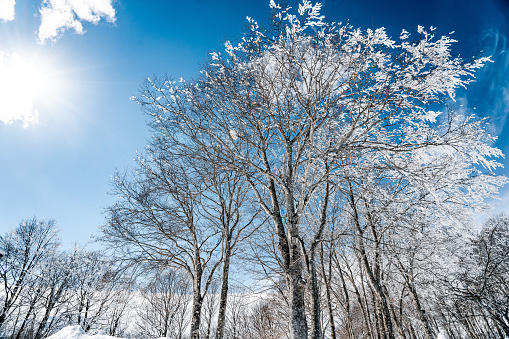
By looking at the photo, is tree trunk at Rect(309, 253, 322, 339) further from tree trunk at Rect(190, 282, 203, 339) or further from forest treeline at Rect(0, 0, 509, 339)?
tree trunk at Rect(190, 282, 203, 339)

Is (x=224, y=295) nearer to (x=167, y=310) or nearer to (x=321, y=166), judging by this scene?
(x=321, y=166)

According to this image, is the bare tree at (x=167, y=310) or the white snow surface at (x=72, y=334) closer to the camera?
the white snow surface at (x=72, y=334)

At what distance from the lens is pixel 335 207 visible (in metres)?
10.1

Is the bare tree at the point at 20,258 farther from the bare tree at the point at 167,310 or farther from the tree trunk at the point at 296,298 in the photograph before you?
the tree trunk at the point at 296,298

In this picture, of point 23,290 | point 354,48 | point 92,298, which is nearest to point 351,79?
point 354,48

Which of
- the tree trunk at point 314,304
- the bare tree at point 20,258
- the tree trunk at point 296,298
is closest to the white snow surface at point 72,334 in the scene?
the tree trunk at point 296,298

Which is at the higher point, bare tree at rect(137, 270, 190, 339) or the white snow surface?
bare tree at rect(137, 270, 190, 339)

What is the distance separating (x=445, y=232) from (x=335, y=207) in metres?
4.04

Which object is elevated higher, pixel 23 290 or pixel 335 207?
pixel 335 207

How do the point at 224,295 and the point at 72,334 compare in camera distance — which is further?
the point at 224,295

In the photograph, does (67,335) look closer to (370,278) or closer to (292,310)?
(292,310)

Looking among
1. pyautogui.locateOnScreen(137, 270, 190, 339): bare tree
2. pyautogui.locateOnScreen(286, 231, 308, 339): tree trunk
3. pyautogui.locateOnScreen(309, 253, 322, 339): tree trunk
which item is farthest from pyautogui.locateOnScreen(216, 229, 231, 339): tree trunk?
pyautogui.locateOnScreen(137, 270, 190, 339): bare tree

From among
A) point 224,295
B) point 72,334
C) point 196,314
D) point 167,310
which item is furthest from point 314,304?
point 167,310

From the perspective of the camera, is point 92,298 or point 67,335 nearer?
point 67,335
